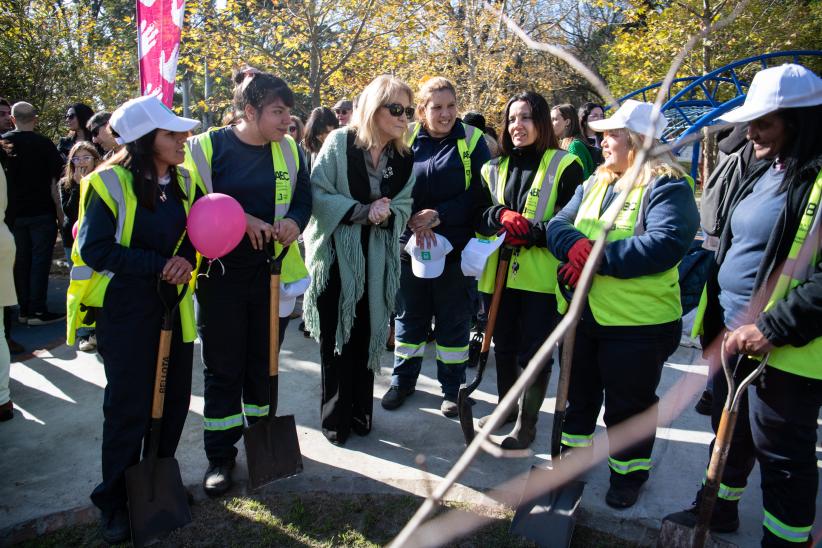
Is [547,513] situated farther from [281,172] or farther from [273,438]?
[281,172]

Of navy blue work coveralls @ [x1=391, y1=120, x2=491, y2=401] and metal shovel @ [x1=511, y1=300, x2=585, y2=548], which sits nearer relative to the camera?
metal shovel @ [x1=511, y1=300, x2=585, y2=548]

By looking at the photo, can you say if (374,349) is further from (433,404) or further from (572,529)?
(572,529)

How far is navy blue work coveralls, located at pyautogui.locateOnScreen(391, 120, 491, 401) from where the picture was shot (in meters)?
3.82

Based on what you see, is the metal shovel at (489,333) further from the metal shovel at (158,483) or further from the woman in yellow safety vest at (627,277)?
the metal shovel at (158,483)

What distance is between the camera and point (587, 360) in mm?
3133

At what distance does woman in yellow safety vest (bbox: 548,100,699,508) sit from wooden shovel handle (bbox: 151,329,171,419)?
1.88 m

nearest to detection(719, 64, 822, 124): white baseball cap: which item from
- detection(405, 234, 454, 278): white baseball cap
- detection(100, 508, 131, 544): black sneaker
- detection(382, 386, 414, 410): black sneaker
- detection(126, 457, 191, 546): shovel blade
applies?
detection(405, 234, 454, 278): white baseball cap

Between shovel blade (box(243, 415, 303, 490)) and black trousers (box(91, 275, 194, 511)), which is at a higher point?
black trousers (box(91, 275, 194, 511))

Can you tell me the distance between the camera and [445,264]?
3904 mm

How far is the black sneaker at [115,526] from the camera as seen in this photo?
285 cm

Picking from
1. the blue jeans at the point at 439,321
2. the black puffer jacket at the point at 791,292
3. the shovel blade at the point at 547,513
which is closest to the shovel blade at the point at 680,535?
the shovel blade at the point at 547,513

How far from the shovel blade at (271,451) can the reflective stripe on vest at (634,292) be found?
5.63 feet

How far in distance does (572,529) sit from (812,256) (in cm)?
149

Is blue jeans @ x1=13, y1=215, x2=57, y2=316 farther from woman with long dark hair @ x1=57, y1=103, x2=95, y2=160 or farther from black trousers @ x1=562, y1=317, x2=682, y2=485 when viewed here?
black trousers @ x1=562, y1=317, x2=682, y2=485
